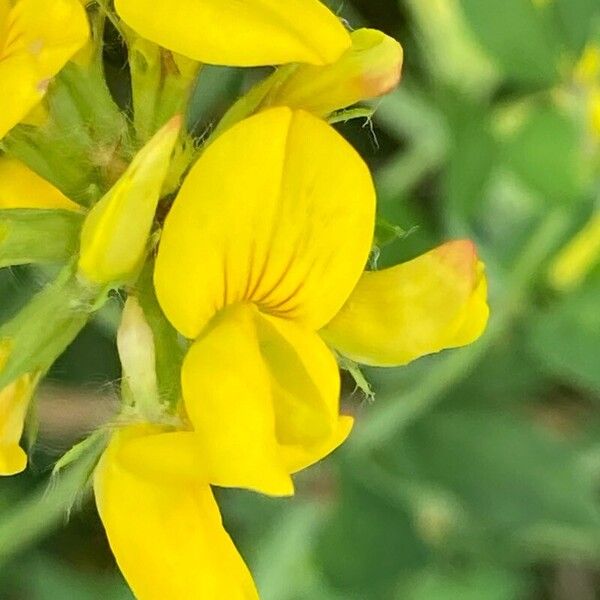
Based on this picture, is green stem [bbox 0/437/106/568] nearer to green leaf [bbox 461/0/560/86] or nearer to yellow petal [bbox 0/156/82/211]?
yellow petal [bbox 0/156/82/211]

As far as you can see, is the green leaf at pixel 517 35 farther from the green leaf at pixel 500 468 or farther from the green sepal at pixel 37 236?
the green sepal at pixel 37 236

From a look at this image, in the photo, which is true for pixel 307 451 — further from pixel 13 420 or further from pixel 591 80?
pixel 591 80

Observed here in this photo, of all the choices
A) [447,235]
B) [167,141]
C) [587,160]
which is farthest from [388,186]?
[167,141]

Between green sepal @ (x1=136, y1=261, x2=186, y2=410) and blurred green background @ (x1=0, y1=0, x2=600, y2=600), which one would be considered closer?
green sepal @ (x1=136, y1=261, x2=186, y2=410)

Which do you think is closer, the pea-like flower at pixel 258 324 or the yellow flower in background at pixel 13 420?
the pea-like flower at pixel 258 324

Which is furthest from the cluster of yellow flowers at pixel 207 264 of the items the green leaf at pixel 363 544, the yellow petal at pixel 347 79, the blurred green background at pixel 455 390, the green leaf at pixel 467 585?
the green leaf at pixel 467 585

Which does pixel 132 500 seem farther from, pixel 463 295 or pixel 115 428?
pixel 463 295

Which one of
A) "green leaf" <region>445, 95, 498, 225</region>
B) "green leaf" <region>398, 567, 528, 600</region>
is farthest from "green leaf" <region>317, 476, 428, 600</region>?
"green leaf" <region>445, 95, 498, 225</region>

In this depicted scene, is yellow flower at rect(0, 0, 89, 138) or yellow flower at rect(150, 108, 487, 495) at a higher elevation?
yellow flower at rect(0, 0, 89, 138)
